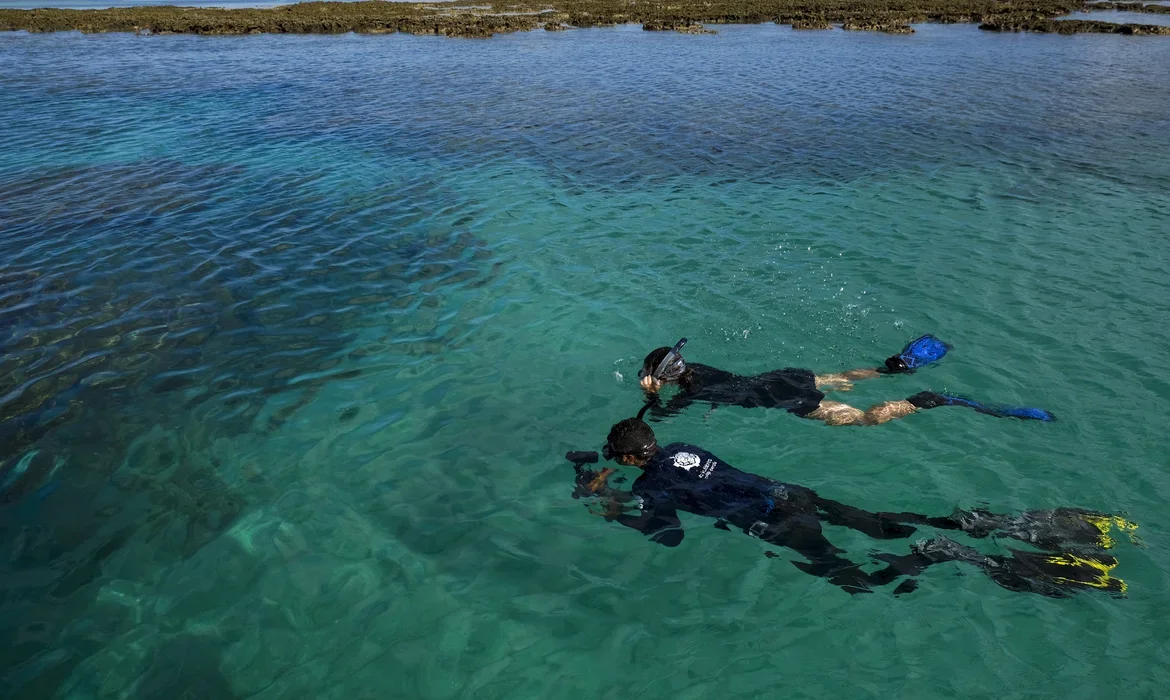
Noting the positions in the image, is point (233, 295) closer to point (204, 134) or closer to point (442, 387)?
point (442, 387)

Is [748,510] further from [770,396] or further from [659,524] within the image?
[770,396]

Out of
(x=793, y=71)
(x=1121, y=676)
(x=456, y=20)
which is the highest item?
(x=456, y=20)

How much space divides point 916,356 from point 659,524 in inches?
195

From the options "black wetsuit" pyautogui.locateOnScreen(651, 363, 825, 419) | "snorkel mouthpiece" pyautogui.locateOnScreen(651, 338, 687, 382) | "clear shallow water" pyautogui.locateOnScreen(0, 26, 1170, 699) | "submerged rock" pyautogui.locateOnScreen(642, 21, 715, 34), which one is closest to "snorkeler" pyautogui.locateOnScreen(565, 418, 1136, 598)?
"clear shallow water" pyautogui.locateOnScreen(0, 26, 1170, 699)

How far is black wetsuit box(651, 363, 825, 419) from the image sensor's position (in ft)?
27.3

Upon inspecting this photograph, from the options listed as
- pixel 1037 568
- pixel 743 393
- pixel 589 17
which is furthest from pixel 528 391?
pixel 589 17

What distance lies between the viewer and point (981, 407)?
27.4ft

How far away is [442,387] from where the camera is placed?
9578mm

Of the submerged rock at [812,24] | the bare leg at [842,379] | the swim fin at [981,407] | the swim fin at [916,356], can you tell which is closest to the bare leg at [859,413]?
the swim fin at [981,407]

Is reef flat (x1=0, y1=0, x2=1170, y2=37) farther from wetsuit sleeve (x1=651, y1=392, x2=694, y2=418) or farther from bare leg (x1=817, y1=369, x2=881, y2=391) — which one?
wetsuit sleeve (x1=651, y1=392, x2=694, y2=418)

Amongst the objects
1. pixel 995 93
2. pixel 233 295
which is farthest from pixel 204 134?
pixel 995 93

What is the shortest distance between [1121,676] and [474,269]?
11.3 metres

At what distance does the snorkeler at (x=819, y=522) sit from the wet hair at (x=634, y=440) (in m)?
0.01

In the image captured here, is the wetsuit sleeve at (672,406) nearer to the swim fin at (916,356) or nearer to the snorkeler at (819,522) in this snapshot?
the snorkeler at (819,522)
